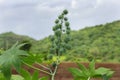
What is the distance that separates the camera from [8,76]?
4.73 ft

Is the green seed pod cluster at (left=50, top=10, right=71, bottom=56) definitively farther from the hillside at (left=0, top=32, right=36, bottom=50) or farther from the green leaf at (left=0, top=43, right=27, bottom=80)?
the hillside at (left=0, top=32, right=36, bottom=50)

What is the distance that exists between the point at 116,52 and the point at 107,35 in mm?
2469

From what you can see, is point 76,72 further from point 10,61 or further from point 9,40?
point 9,40

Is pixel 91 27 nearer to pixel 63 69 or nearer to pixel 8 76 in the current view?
pixel 63 69

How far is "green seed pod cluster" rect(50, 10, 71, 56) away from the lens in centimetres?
183

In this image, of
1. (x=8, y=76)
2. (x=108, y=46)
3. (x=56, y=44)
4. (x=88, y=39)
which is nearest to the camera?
(x=8, y=76)

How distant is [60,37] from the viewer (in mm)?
1887

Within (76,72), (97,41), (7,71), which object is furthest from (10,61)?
(97,41)

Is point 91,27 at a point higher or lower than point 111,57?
higher

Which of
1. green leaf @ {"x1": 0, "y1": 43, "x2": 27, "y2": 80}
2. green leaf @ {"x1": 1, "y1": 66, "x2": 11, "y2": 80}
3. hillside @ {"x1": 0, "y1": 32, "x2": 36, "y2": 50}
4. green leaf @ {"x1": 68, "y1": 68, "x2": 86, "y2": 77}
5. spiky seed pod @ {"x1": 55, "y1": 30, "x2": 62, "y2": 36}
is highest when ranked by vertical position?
hillside @ {"x1": 0, "y1": 32, "x2": 36, "y2": 50}

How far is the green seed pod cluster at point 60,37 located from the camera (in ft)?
5.99

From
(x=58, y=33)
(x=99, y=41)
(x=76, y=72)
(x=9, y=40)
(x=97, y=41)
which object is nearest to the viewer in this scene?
(x=76, y=72)

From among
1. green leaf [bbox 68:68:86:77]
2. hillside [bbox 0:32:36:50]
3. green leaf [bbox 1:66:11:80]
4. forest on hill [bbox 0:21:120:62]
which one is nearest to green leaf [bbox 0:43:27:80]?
green leaf [bbox 1:66:11:80]

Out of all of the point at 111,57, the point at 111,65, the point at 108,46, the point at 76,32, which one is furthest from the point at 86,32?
the point at 111,65
